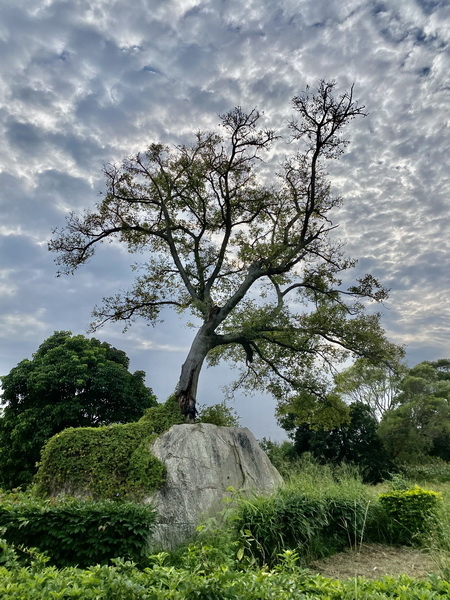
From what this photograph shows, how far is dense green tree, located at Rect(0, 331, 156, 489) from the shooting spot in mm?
17141

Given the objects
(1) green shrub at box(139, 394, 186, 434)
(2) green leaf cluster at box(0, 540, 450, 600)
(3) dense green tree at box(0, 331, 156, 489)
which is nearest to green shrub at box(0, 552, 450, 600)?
(2) green leaf cluster at box(0, 540, 450, 600)

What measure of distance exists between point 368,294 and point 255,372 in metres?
4.66

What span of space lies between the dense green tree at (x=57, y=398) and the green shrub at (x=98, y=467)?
8263 mm

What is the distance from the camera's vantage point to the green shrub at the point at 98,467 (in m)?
8.49

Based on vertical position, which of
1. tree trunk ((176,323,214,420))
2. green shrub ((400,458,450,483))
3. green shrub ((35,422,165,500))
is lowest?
green shrub ((400,458,450,483))

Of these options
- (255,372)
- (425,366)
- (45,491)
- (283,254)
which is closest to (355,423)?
(425,366)

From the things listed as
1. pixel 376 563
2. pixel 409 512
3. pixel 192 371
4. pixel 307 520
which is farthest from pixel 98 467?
pixel 409 512

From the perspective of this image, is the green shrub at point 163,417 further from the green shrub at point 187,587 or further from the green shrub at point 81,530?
the green shrub at point 187,587

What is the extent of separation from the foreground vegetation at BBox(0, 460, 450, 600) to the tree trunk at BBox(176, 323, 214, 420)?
3.35 m

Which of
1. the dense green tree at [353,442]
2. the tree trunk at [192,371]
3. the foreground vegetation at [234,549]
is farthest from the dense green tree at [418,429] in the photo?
the tree trunk at [192,371]

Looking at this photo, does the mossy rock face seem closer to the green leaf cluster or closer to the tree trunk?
the tree trunk

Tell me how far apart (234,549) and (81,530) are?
2208mm

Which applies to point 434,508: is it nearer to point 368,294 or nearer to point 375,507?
point 375,507

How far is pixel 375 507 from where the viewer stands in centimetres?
885
